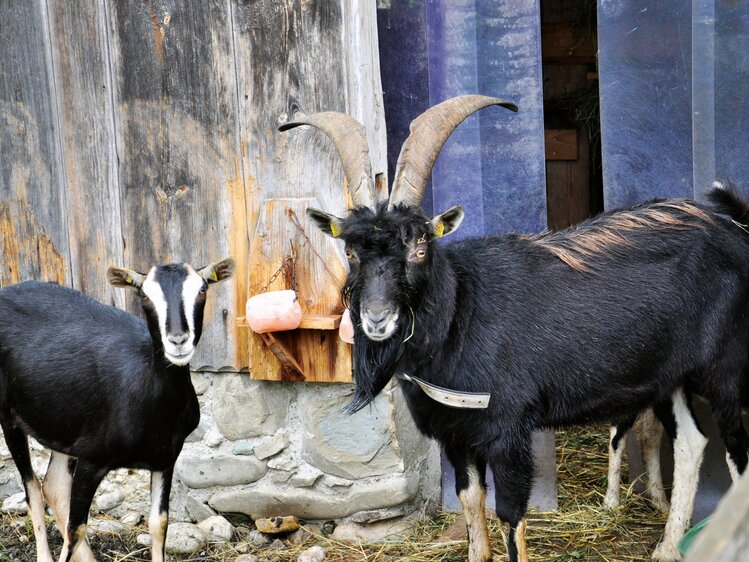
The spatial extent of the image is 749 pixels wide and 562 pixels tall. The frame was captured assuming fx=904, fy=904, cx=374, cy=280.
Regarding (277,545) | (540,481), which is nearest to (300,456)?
(277,545)

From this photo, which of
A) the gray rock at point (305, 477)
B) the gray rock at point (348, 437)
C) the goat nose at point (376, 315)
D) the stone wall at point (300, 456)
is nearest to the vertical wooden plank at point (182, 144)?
the stone wall at point (300, 456)

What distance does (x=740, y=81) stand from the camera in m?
4.45

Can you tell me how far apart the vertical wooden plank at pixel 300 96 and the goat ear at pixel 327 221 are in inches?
26.9

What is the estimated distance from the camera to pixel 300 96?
4598 mm

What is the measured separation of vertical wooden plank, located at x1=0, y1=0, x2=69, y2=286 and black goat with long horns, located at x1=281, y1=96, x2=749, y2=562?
181cm

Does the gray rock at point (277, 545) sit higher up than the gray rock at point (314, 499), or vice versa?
the gray rock at point (314, 499)

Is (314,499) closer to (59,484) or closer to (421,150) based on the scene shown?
(59,484)

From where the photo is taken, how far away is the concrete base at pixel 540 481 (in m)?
5.04

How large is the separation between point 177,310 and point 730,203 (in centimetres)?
265

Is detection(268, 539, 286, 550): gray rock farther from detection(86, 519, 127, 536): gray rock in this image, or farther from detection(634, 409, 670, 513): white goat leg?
detection(634, 409, 670, 513): white goat leg

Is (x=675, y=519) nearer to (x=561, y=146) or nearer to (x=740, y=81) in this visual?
(x=740, y=81)

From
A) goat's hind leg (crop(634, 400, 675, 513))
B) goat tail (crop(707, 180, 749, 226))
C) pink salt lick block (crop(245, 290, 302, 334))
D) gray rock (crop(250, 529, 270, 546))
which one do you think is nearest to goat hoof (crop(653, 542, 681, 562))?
goat's hind leg (crop(634, 400, 675, 513))

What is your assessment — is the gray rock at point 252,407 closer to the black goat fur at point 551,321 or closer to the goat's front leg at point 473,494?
the black goat fur at point 551,321

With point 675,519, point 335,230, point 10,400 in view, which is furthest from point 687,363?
point 10,400
